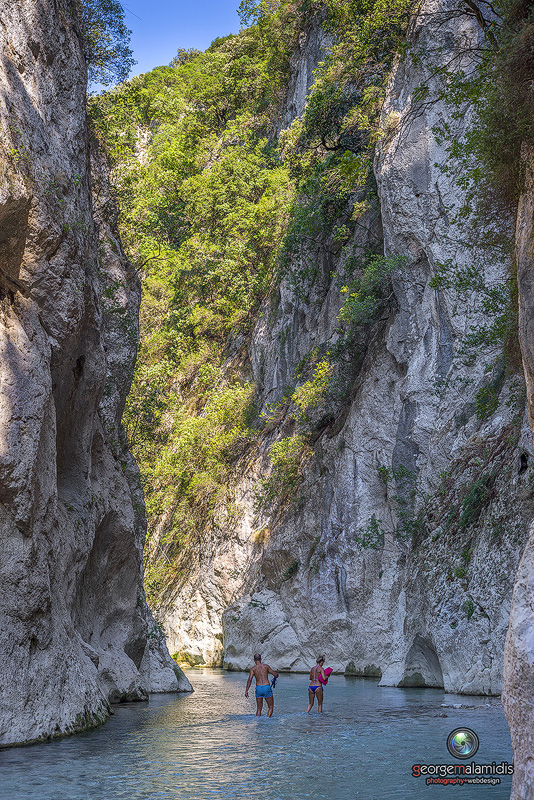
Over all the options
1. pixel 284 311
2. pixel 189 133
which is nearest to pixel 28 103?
pixel 284 311

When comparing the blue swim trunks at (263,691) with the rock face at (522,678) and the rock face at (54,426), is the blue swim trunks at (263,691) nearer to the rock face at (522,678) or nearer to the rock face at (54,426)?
the rock face at (54,426)

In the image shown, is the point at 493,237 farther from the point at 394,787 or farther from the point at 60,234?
the point at 394,787

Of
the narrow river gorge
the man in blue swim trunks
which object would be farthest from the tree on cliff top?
the man in blue swim trunks

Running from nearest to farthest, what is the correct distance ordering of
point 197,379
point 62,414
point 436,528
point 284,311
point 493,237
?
point 493,237, point 62,414, point 436,528, point 284,311, point 197,379

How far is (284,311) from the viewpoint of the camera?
118 ft

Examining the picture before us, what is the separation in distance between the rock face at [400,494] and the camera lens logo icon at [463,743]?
218 inches

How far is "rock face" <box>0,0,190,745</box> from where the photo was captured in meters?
10.4

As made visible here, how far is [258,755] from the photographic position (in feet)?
32.3

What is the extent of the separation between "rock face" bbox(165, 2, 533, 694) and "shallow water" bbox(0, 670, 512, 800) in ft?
9.78

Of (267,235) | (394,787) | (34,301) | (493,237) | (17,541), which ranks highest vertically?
(267,235)

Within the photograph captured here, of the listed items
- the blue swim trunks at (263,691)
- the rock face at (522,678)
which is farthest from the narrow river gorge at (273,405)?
the blue swim trunks at (263,691)

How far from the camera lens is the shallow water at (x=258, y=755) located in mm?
7535

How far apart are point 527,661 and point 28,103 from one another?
11.4 metres

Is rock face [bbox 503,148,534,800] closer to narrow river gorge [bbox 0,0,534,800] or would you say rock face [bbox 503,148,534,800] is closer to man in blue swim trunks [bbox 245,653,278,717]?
narrow river gorge [bbox 0,0,534,800]
